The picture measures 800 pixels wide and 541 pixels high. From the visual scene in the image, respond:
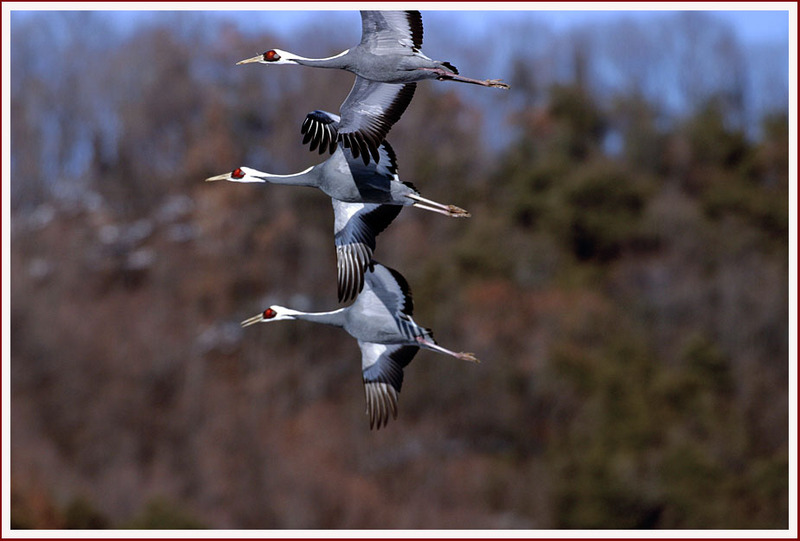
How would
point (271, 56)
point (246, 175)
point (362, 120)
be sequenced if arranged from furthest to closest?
point (246, 175)
point (271, 56)
point (362, 120)

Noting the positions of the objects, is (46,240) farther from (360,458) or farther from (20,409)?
(360,458)

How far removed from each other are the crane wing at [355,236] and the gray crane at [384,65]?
1.23 ft

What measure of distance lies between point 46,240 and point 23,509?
20439 millimetres

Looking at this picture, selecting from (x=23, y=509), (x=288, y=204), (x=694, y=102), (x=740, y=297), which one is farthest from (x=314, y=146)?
(x=694, y=102)

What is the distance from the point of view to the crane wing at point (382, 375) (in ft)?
17.1

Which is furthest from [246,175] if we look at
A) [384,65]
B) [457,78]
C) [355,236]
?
[457,78]

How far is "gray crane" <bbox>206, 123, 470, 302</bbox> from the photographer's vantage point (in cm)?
473

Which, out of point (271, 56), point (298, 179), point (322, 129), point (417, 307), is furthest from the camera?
point (417, 307)

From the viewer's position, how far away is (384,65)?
4.84 metres

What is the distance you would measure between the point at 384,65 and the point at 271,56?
486 millimetres

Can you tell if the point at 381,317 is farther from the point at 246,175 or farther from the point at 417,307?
the point at 417,307

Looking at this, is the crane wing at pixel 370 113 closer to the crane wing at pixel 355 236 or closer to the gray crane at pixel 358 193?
the gray crane at pixel 358 193

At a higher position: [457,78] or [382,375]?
[457,78]

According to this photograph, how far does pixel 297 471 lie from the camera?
3331 centimetres
